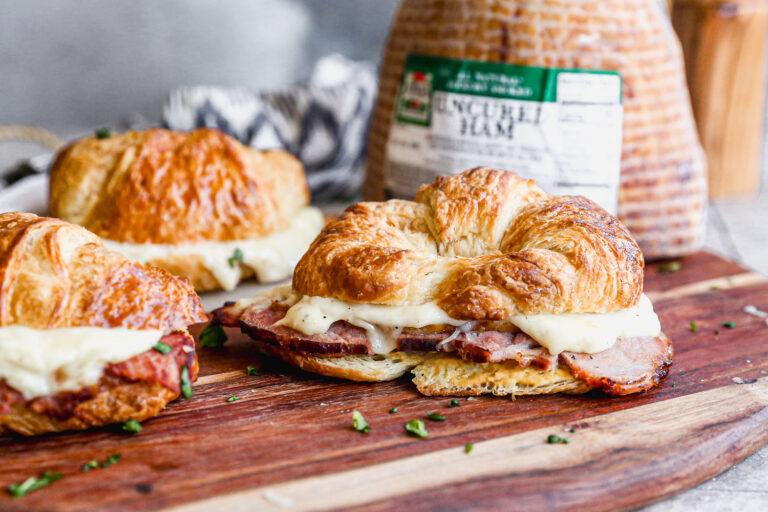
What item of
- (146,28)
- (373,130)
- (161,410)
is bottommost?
(161,410)

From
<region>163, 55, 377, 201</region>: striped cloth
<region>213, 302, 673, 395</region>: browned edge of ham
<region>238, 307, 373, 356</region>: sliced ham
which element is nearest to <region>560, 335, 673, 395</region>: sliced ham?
<region>213, 302, 673, 395</region>: browned edge of ham

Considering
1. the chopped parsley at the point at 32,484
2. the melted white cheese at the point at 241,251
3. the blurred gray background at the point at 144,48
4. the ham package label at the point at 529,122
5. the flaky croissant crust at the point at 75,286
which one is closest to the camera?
the chopped parsley at the point at 32,484

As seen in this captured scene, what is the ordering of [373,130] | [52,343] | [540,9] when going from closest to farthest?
1. [52,343]
2. [540,9]
3. [373,130]

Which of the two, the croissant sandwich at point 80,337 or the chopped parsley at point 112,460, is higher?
the croissant sandwich at point 80,337

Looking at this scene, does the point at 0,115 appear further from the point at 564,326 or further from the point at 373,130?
the point at 564,326

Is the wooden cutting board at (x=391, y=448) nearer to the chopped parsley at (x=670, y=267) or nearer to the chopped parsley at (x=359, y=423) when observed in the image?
the chopped parsley at (x=359, y=423)

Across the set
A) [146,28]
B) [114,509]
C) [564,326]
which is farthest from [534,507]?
[146,28]

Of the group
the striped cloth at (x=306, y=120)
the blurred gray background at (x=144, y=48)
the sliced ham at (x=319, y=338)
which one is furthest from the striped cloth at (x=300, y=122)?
the sliced ham at (x=319, y=338)
